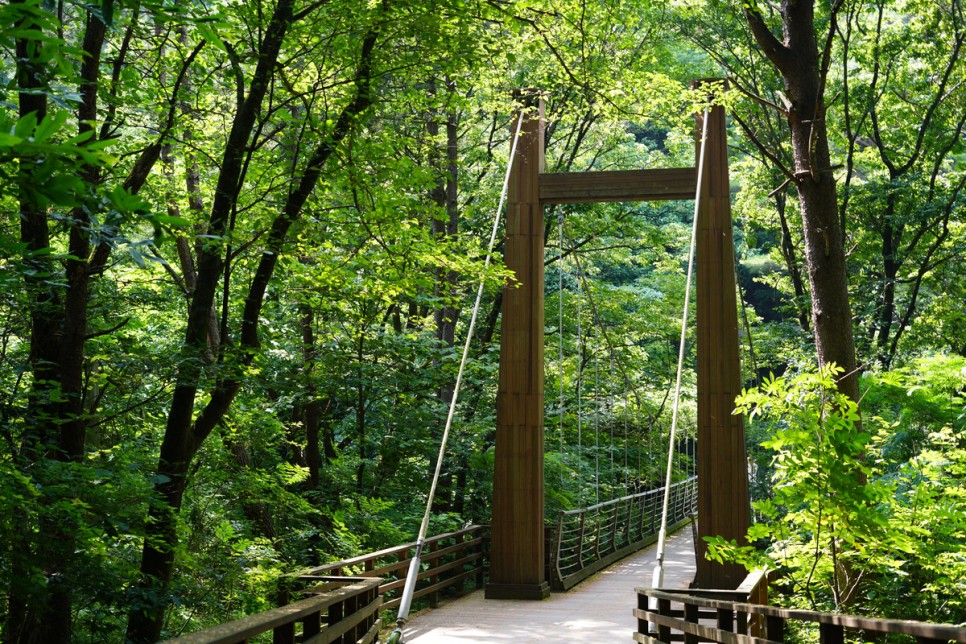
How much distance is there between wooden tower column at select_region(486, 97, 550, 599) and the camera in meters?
8.09

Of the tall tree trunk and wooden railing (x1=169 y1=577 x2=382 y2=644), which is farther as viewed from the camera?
the tall tree trunk

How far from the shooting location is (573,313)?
14664 mm

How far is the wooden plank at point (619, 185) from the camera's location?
8414 millimetres

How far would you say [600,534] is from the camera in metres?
12.2

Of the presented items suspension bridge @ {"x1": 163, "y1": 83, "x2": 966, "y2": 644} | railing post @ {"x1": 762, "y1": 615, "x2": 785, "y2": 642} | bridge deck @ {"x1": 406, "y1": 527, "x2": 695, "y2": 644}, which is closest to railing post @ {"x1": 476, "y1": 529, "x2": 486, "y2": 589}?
suspension bridge @ {"x1": 163, "y1": 83, "x2": 966, "y2": 644}

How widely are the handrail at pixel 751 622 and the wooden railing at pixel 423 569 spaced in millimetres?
1431

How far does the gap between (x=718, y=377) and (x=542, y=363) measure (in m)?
1.55

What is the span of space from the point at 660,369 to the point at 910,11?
345 inches

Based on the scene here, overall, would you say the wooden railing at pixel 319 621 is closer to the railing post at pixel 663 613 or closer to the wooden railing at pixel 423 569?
the wooden railing at pixel 423 569

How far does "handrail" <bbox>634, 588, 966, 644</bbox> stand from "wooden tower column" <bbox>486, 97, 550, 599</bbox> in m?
2.92

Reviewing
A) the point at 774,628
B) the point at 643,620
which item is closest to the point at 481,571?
the point at 643,620

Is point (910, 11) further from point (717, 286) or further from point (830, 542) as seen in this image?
point (830, 542)

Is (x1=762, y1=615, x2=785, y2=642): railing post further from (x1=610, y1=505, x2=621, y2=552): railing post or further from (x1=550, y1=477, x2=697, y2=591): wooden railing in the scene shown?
(x1=610, y1=505, x2=621, y2=552): railing post

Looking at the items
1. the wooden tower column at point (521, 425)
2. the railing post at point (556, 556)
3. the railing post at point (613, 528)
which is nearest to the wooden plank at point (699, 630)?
the wooden tower column at point (521, 425)
